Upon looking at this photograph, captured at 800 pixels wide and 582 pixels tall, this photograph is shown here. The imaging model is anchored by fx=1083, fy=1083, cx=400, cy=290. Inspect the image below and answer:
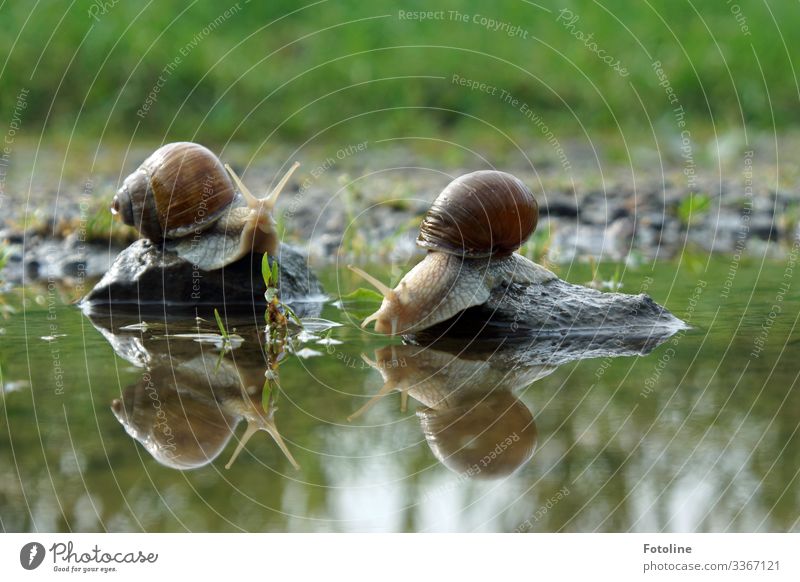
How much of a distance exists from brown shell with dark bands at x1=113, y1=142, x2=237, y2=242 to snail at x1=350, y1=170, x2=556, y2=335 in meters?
1.37

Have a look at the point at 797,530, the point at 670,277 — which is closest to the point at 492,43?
the point at 670,277

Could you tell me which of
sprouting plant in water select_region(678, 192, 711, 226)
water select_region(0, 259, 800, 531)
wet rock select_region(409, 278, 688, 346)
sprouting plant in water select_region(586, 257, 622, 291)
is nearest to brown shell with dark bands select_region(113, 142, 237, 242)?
water select_region(0, 259, 800, 531)

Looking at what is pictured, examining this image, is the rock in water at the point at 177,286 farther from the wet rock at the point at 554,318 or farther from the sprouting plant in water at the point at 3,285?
the wet rock at the point at 554,318

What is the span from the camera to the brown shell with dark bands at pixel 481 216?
4996 mm

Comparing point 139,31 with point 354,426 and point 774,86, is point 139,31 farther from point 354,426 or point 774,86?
point 354,426

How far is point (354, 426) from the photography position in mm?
3607

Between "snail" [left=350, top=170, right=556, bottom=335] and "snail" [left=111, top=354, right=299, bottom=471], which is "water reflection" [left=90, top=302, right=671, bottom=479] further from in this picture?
"snail" [left=350, top=170, right=556, bottom=335]

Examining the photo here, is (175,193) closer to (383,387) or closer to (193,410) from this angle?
(383,387)

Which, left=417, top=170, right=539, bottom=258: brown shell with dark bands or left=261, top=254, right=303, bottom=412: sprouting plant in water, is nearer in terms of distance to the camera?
left=261, top=254, right=303, bottom=412: sprouting plant in water

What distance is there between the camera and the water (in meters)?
2.90

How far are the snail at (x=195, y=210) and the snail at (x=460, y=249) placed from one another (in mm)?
1089
